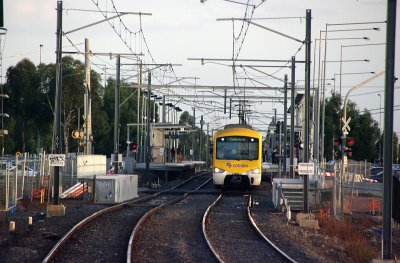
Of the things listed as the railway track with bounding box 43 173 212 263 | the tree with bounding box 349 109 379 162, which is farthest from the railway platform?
the tree with bounding box 349 109 379 162

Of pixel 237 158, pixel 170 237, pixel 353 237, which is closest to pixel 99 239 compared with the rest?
pixel 170 237

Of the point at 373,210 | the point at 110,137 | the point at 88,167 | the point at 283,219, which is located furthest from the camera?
the point at 110,137

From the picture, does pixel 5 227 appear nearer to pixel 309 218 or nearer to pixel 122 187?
pixel 309 218

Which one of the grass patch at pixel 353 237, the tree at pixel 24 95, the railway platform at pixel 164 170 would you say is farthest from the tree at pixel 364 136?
the grass patch at pixel 353 237

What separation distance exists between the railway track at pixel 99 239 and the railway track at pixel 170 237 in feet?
1.02

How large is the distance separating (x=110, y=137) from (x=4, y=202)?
6904 centimetres

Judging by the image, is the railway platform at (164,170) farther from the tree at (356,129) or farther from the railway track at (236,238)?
the tree at (356,129)

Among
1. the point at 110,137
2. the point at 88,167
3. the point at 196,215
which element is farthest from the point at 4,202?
the point at 110,137

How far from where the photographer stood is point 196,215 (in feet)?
89.0

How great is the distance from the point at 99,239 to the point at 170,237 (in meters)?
1.84

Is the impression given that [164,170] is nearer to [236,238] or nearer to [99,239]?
[236,238]

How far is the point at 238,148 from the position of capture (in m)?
41.7

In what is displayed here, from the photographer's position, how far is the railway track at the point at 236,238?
16.9m

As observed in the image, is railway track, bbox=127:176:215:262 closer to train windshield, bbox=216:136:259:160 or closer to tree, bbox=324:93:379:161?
train windshield, bbox=216:136:259:160
